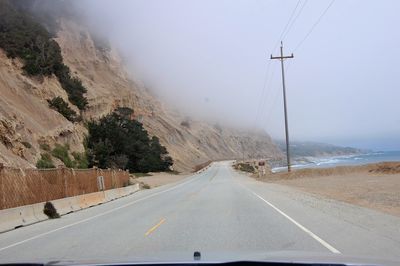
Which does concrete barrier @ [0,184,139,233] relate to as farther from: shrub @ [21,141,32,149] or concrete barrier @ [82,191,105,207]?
shrub @ [21,141,32,149]

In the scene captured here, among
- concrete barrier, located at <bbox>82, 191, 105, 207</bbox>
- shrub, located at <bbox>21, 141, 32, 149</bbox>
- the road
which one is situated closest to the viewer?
the road

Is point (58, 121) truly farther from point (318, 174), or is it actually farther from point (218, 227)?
point (218, 227)

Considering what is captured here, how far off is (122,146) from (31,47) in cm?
2026

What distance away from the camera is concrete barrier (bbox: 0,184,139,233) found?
18.1 m

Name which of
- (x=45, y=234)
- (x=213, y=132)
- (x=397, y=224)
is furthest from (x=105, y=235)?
(x=213, y=132)

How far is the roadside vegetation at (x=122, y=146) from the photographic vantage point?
66688 millimetres

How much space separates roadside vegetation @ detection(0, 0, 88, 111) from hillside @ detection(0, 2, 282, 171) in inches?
35.2

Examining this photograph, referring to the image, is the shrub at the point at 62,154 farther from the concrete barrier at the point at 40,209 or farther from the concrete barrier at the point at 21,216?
the concrete barrier at the point at 21,216

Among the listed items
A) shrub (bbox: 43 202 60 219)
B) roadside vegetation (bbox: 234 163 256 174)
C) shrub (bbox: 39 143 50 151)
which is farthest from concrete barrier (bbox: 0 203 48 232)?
roadside vegetation (bbox: 234 163 256 174)

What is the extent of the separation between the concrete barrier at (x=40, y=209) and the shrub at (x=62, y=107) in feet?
88.5

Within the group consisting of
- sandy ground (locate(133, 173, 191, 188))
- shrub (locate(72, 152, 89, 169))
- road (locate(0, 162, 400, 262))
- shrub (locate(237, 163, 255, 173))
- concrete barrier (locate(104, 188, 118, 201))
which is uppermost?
shrub (locate(72, 152, 89, 169))

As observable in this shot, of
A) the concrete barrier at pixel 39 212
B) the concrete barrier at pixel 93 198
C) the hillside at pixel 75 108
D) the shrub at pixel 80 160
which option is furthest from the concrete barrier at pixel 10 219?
the shrub at pixel 80 160

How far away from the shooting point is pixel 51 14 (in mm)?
86250

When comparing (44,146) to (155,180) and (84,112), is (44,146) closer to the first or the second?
(155,180)
